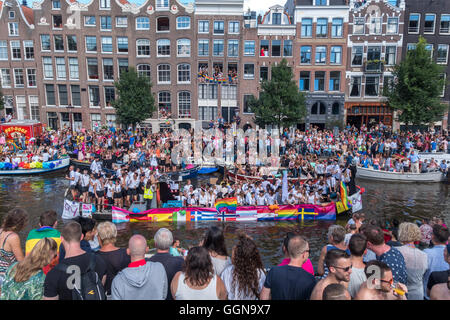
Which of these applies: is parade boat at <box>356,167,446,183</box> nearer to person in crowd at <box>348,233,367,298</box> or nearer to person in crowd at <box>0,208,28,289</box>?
person in crowd at <box>348,233,367,298</box>

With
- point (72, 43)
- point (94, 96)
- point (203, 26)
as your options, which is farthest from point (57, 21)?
point (203, 26)

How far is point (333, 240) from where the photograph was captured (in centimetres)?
597

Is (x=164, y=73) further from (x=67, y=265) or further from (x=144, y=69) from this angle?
(x=67, y=265)

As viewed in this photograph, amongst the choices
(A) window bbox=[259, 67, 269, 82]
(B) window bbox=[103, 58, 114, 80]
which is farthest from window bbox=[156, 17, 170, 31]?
(A) window bbox=[259, 67, 269, 82]

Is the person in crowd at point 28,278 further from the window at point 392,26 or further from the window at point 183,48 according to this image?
the window at point 392,26

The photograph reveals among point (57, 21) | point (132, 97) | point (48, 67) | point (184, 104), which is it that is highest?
point (57, 21)

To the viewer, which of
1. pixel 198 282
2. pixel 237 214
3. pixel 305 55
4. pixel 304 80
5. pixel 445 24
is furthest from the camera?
pixel 304 80

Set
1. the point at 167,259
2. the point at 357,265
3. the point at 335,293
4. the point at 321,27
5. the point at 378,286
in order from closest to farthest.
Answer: the point at 335,293, the point at 378,286, the point at 357,265, the point at 167,259, the point at 321,27

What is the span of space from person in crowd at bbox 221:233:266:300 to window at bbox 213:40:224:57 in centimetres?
3822

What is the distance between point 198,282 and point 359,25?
41125 mm

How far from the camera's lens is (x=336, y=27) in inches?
1531

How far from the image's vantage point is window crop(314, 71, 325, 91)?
1578 inches

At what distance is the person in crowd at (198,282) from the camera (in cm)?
442
